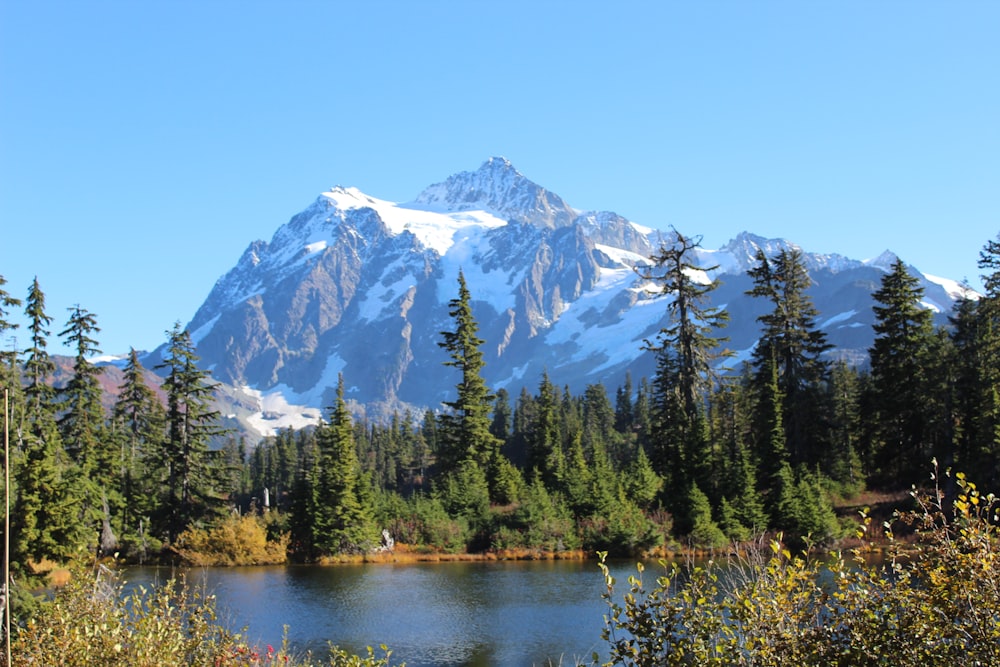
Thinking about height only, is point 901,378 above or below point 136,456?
above

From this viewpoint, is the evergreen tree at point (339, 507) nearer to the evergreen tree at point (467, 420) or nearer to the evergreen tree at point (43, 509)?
the evergreen tree at point (467, 420)

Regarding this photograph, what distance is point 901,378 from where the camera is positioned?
142ft

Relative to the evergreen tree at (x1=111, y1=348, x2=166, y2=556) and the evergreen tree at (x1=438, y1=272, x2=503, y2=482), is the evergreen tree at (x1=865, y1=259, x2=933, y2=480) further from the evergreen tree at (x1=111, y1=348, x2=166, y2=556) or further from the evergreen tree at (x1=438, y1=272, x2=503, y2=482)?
the evergreen tree at (x1=111, y1=348, x2=166, y2=556)

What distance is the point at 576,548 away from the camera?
1698 inches

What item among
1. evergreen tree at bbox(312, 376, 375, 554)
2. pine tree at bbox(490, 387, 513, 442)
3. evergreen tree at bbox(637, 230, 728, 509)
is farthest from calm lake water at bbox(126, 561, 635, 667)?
pine tree at bbox(490, 387, 513, 442)

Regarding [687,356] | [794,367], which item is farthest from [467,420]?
[794,367]

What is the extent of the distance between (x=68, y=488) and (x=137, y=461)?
24575 millimetres

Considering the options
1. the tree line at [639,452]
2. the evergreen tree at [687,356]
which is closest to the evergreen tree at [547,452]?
the tree line at [639,452]

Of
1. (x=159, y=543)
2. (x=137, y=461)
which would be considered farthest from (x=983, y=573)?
(x=137, y=461)

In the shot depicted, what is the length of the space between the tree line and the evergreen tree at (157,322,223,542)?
0.37 ft

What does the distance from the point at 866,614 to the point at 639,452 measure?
40.8 m

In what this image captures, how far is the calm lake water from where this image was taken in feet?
69.4

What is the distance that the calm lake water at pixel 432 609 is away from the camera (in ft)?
69.4

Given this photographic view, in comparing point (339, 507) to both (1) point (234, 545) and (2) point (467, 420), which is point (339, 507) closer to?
(1) point (234, 545)
